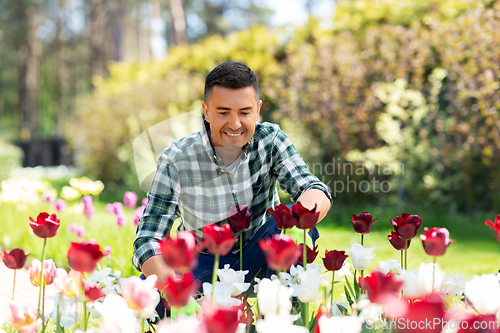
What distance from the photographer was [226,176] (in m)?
1.75

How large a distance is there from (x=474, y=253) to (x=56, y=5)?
79.9 feet

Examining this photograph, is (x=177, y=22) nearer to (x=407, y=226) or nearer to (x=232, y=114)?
(x=232, y=114)

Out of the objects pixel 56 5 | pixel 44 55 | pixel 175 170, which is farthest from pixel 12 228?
pixel 44 55

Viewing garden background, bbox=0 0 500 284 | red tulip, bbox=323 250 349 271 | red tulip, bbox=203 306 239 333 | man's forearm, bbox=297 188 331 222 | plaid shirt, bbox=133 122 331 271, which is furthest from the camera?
garden background, bbox=0 0 500 284

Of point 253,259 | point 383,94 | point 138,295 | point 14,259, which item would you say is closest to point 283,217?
point 138,295

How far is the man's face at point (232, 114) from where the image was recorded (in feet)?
4.86

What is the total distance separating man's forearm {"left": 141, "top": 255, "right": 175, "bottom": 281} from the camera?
126 cm

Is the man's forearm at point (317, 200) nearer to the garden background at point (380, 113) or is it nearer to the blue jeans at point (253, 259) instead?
the blue jeans at point (253, 259)

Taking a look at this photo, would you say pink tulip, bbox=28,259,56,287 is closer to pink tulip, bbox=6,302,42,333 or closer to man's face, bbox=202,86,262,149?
pink tulip, bbox=6,302,42,333

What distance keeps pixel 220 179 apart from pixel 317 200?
0.50 metres

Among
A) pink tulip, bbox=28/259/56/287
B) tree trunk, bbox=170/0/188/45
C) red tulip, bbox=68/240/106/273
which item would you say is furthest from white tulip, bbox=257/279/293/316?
tree trunk, bbox=170/0/188/45

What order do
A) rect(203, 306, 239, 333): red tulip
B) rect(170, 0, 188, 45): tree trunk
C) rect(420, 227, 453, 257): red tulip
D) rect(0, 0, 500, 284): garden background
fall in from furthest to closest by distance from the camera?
rect(170, 0, 188, 45): tree trunk → rect(0, 0, 500, 284): garden background → rect(420, 227, 453, 257): red tulip → rect(203, 306, 239, 333): red tulip

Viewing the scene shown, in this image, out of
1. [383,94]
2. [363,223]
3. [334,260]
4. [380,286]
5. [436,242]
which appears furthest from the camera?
[383,94]

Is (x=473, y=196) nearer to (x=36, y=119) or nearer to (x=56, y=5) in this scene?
(x=36, y=119)
